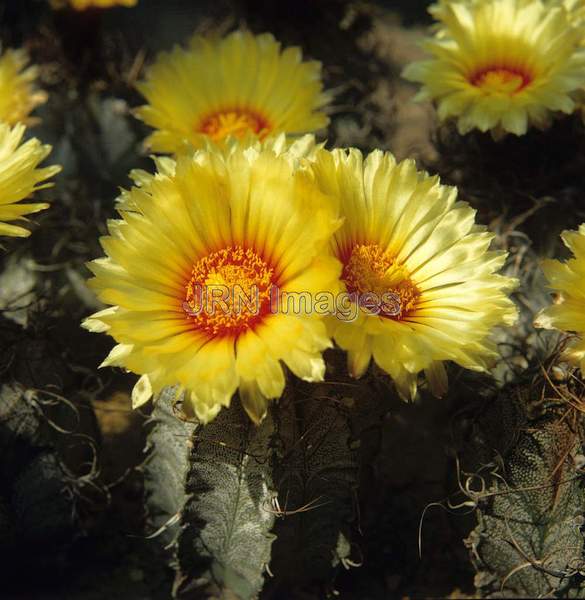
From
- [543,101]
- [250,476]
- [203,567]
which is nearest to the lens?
[250,476]

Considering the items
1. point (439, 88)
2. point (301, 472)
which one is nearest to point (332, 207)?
point (301, 472)

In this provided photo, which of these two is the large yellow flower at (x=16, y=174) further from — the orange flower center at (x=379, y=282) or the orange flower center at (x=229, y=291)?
the orange flower center at (x=379, y=282)

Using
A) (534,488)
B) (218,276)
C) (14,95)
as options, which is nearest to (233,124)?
(14,95)

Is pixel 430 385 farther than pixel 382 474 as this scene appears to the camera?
No

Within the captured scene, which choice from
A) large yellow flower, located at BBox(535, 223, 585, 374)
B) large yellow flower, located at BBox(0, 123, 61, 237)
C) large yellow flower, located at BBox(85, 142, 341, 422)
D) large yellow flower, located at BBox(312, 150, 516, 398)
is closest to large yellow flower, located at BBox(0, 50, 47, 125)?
large yellow flower, located at BBox(0, 123, 61, 237)

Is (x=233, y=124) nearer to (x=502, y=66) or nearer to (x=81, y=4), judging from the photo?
(x=502, y=66)

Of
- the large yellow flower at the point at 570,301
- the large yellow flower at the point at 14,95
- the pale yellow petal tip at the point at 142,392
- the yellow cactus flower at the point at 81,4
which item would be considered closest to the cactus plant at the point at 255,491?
the pale yellow petal tip at the point at 142,392

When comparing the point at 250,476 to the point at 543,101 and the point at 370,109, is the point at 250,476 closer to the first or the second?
the point at 543,101
